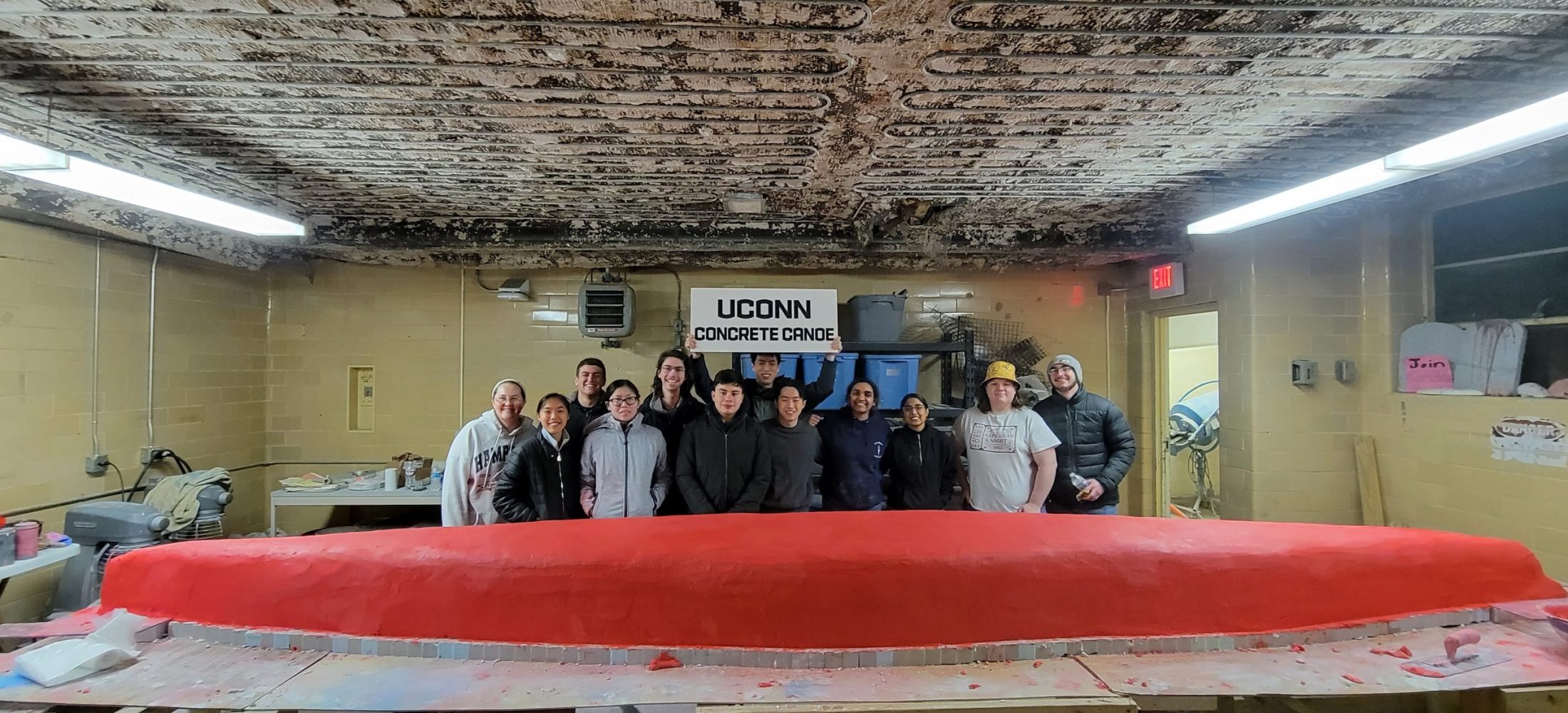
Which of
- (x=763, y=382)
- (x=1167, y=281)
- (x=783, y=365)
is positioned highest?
(x=1167, y=281)

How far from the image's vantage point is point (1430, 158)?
2277 millimetres

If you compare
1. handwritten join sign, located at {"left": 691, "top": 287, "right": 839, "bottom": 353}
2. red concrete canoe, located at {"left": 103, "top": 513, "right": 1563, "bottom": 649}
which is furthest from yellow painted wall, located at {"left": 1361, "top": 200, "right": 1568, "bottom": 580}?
handwritten join sign, located at {"left": 691, "top": 287, "right": 839, "bottom": 353}

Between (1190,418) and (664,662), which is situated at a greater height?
(1190,418)

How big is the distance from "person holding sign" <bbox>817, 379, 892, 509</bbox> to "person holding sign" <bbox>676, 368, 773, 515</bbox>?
0.44 m

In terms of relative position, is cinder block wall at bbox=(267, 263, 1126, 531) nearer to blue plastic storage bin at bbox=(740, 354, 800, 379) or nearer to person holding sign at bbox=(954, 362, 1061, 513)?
blue plastic storage bin at bbox=(740, 354, 800, 379)

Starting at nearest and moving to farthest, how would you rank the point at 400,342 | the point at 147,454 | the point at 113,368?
the point at 113,368 → the point at 147,454 → the point at 400,342

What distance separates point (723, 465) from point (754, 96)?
1551 mm

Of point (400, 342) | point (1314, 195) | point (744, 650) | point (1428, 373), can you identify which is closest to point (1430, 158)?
point (1314, 195)

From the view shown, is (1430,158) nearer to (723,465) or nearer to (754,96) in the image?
(754,96)

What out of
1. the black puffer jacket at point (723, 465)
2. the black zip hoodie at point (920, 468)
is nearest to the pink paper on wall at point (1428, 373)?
the black zip hoodie at point (920, 468)

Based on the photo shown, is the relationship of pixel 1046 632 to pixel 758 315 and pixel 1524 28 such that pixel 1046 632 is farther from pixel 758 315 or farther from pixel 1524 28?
pixel 1524 28

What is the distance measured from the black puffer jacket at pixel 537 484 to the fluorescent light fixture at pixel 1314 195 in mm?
3503

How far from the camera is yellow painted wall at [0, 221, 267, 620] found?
322cm


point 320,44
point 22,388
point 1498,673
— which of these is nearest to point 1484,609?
point 1498,673
